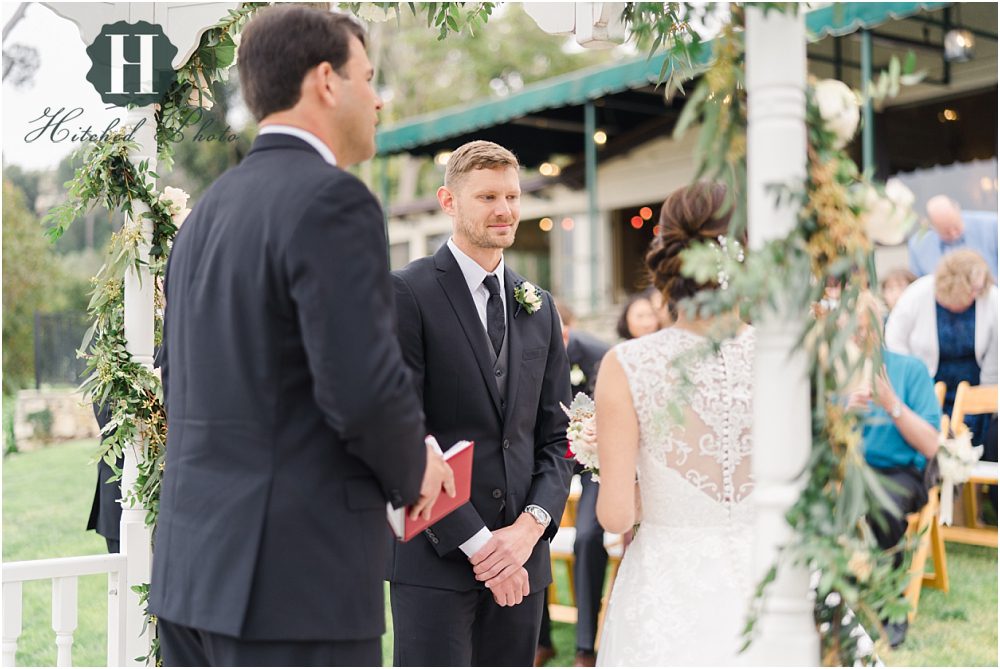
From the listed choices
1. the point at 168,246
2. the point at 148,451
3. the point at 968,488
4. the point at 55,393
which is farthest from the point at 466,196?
the point at 55,393

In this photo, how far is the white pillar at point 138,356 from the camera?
343cm

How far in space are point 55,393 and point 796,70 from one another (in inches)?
493

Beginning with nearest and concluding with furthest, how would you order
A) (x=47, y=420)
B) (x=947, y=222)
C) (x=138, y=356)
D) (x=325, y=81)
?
(x=325, y=81) < (x=138, y=356) < (x=947, y=222) < (x=47, y=420)

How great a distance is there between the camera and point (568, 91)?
1337cm

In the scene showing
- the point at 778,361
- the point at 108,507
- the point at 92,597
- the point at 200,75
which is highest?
the point at 200,75

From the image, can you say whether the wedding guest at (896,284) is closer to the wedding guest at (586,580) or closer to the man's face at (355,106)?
the wedding guest at (586,580)

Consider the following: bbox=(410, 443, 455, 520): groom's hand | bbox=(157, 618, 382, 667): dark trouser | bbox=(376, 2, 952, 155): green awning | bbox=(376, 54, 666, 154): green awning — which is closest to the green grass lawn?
bbox=(157, 618, 382, 667): dark trouser

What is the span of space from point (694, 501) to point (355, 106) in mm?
1366

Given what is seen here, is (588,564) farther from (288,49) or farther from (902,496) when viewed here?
(288,49)

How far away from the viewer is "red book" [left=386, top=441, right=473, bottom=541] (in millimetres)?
2318

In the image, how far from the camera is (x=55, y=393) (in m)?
12.7

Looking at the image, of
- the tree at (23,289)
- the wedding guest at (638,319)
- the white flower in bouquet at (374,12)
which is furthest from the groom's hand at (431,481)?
the tree at (23,289)

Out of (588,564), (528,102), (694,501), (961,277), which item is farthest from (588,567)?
(528,102)

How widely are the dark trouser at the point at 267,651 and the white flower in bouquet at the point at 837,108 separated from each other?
140 cm
